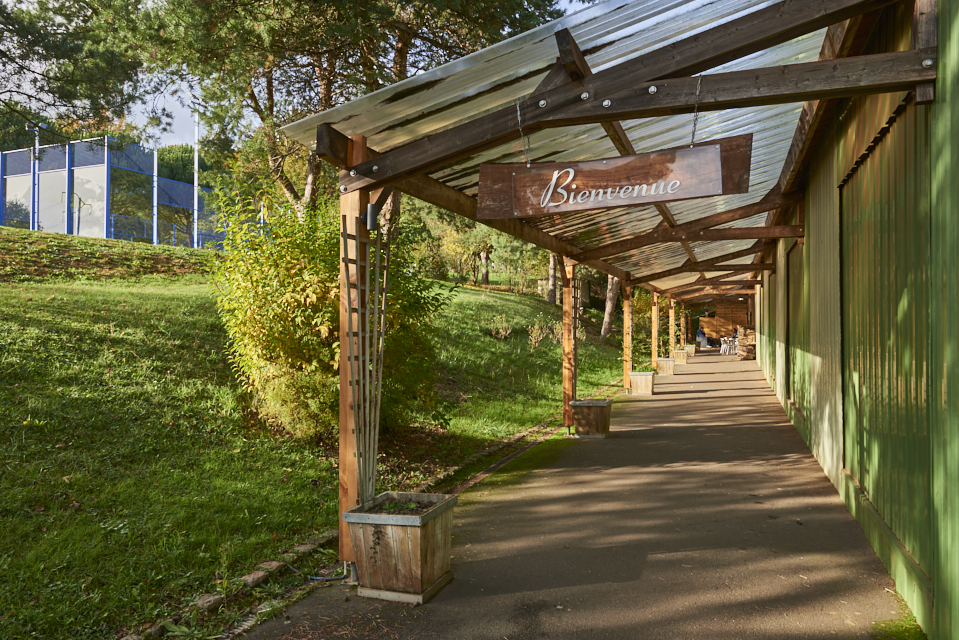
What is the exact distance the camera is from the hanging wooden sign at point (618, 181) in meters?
3.58

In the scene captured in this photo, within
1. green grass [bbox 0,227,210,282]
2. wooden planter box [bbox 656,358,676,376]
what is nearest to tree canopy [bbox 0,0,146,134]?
green grass [bbox 0,227,210,282]

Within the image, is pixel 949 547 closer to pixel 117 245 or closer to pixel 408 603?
pixel 408 603

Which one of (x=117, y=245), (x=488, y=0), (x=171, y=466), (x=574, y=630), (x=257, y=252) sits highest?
(x=488, y=0)

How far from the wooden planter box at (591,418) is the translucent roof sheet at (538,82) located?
394cm

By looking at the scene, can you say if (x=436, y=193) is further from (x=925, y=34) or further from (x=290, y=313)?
(x=925, y=34)

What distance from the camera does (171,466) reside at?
18.3ft

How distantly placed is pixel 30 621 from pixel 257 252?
158 inches

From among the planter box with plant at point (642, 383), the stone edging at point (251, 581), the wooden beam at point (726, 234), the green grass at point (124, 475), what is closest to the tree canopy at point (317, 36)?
the green grass at point (124, 475)

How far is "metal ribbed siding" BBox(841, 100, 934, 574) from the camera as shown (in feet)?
11.3

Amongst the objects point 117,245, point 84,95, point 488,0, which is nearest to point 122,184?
point 117,245

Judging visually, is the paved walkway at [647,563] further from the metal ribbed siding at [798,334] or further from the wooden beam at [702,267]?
the wooden beam at [702,267]

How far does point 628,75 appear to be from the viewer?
152 inches

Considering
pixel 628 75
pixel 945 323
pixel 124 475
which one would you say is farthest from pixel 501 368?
pixel 945 323

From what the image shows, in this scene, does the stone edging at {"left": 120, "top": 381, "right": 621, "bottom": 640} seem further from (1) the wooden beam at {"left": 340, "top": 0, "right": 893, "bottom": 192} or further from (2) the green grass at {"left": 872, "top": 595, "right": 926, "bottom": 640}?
(2) the green grass at {"left": 872, "top": 595, "right": 926, "bottom": 640}
